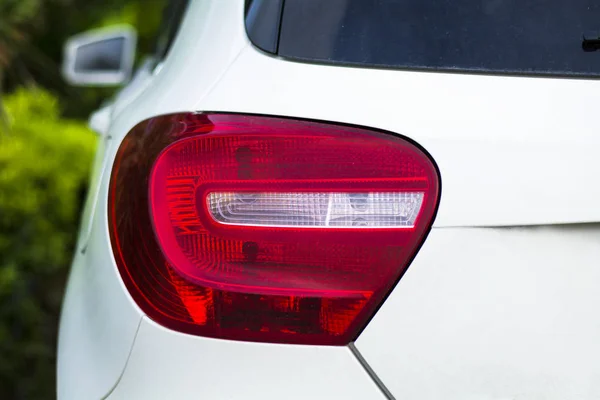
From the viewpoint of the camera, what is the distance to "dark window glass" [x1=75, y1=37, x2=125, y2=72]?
3.41m

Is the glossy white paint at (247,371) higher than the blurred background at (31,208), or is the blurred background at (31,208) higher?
the glossy white paint at (247,371)

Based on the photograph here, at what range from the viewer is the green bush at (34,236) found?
3822 millimetres

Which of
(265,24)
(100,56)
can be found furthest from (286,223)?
(100,56)

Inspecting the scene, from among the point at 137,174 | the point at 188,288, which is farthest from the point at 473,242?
the point at 137,174

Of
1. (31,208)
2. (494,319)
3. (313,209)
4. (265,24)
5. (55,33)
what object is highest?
(265,24)

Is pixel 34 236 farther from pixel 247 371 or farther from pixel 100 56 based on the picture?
pixel 247 371

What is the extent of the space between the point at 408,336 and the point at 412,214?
0.20 meters

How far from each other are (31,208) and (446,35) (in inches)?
126

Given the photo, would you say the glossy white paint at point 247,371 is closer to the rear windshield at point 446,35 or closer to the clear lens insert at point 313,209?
the clear lens insert at point 313,209

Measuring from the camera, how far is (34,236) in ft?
13.7

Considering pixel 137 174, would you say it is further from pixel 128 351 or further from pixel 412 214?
pixel 412 214

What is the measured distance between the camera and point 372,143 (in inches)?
52.9

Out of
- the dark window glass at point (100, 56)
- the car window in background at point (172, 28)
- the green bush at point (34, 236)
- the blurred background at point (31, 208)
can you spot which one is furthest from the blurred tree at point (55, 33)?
the car window in background at point (172, 28)

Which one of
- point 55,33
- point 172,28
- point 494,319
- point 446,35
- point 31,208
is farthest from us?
point 55,33
